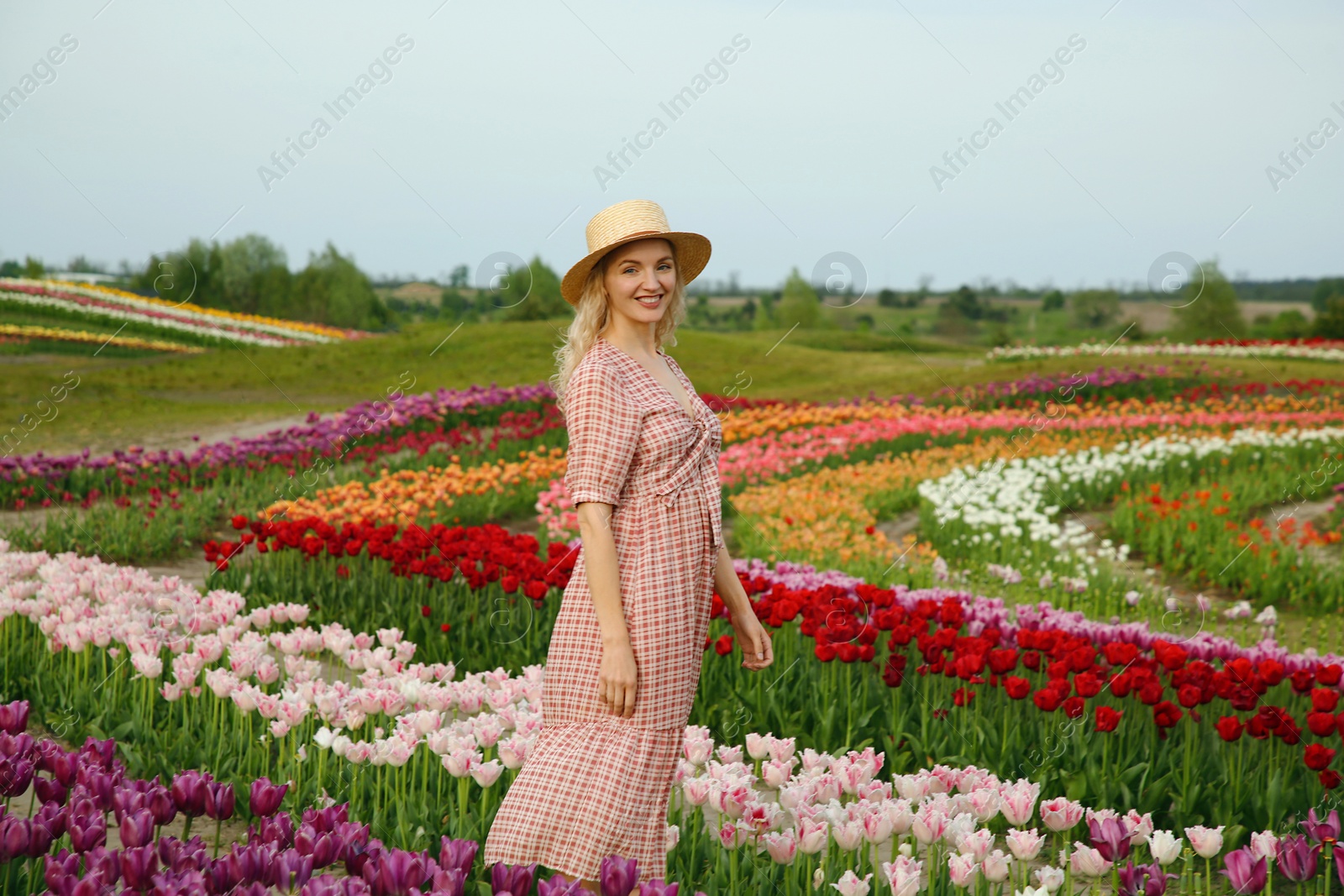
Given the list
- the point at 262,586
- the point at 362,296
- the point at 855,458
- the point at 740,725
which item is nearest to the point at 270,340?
the point at 362,296

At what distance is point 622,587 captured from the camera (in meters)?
2.88

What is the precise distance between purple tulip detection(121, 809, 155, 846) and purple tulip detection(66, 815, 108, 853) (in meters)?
0.04

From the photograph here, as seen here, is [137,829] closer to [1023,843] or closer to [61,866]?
[61,866]

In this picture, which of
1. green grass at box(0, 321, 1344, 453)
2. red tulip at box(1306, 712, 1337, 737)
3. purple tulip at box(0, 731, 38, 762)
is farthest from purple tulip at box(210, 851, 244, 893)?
green grass at box(0, 321, 1344, 453)

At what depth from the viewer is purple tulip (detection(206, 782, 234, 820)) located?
274 cm

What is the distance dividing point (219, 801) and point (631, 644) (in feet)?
3.54

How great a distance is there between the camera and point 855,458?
12.5 meters

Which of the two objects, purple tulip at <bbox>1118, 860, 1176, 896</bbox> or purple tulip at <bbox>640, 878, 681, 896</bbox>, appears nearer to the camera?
purple tulip at <bbox>640, 878, 681, 896</bbox>

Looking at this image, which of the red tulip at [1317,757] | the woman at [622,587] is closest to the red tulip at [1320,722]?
the red tulip at [1317,757]

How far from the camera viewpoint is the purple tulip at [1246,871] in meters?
2.58

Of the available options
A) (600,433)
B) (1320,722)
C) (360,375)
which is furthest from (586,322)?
(360,375)

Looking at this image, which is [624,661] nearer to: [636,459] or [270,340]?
[636,459]

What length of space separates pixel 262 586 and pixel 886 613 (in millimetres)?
3855

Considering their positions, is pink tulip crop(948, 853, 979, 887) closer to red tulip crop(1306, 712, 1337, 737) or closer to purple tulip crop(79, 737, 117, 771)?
red tulip crop(1306, 712, 1337, 737)
